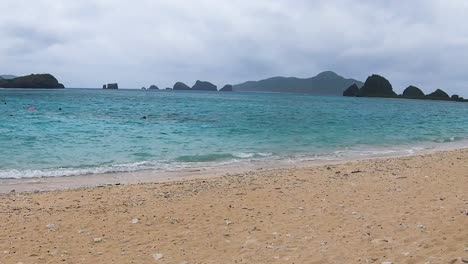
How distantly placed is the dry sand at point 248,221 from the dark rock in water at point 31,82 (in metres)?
192

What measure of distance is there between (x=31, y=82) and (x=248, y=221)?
198748 millimetres

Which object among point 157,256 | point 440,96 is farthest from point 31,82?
point 157,256

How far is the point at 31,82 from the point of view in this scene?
185750mm

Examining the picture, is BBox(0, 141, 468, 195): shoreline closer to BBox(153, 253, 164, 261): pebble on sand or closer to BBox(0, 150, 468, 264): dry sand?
BBox(0, 150, 468, 264): dry sand

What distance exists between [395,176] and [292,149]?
9.46 metres

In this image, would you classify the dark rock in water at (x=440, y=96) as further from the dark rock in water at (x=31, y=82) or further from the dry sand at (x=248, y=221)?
the dry sand at (x=248, y=221)

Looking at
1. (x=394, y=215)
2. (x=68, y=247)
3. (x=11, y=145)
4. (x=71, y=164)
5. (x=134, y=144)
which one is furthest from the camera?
(x=134, y=144)

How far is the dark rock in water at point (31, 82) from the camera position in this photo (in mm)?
182375

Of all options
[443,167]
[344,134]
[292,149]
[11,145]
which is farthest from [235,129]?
[443,167]

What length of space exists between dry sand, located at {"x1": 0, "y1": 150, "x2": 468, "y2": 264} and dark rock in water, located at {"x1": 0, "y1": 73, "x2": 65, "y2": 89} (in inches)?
7576

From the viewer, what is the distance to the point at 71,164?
57.3 ft

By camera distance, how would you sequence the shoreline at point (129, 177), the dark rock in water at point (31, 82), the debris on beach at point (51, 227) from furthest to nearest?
the dark rock in water at point (31, 82) < the shoreline at point (129, 177) < the debris on beach at point (51, 227)

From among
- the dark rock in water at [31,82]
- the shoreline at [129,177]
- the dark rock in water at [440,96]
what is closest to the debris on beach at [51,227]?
the shoreline at [129,177]

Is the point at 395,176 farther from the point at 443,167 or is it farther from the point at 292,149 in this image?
the point at 292,149
